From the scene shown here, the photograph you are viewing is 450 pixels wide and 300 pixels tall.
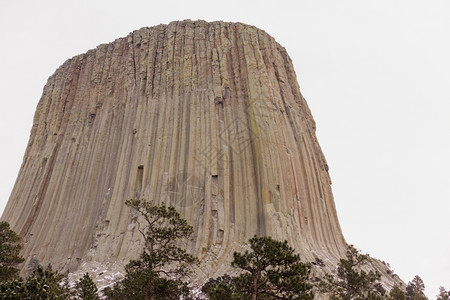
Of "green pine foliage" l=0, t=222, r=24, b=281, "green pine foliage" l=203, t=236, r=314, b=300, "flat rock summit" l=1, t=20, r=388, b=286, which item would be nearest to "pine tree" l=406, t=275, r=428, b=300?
"flat rock summit" l=1, t=20, r=388, b=286

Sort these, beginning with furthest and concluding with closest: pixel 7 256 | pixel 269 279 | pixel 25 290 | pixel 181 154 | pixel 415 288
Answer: pixel 181 154 < pixel 415 288 < pixel 7 256 < pixel 269 279 < pixel 25 290

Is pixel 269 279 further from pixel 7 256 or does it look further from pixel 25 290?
pixel 7 256

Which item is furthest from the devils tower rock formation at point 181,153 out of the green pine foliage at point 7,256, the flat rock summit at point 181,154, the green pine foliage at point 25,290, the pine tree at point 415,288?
Answer: the green pine foliage at point 25,290

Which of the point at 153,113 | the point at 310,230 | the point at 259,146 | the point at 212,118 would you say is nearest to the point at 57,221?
the point at 153,113

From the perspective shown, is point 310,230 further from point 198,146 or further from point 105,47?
point 105,47

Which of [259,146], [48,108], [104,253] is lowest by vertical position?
[104,253]

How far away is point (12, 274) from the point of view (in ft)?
66.3

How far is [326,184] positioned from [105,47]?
29110 mm

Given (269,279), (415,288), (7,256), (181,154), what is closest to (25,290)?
(269,279)

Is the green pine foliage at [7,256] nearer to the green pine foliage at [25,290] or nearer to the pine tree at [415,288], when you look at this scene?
the green pine foliage at [25,290]

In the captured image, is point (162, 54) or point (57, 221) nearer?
point (57, 221)

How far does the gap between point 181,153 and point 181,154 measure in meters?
0.10

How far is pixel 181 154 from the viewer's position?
3469 centimetres

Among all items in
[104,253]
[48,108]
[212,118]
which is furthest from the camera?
[48,108]
